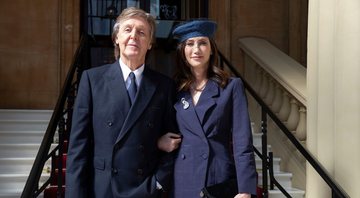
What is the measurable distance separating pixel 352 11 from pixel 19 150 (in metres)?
3.26

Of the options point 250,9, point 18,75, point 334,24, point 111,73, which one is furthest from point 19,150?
point 250,9

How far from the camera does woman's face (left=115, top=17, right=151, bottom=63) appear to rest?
2.22m

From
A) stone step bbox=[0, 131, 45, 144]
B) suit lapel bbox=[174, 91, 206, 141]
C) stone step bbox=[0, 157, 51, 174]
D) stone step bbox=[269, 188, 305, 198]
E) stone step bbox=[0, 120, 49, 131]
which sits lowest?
stone step bbox=[269, 188, 305, 198]

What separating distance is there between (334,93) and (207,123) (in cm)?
148

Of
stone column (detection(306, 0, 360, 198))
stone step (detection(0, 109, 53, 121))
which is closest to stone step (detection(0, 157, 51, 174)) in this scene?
stone step (detection(0, 109, 53, 121))

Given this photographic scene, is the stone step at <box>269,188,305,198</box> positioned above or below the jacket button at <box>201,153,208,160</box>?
below

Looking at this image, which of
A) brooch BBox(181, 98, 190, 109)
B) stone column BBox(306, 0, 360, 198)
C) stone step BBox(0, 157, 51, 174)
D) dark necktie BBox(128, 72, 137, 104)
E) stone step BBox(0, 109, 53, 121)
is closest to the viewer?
dark necktie BBox(128, 72, 137, 104)

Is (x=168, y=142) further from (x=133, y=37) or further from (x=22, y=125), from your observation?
(x=22, y=125)

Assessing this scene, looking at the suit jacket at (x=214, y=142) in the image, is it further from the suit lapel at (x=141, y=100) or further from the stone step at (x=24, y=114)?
the stone step at (x=24, y=114)

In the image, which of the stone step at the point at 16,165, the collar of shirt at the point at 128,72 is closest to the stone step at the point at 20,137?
the stone step at the point at 16,165

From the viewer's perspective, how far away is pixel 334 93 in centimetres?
346

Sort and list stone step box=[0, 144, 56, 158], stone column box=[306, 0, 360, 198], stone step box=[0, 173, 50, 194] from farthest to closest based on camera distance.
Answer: stone step box=[0, 144, 56, 158], stone step box=[0, 173, 50, 194], stone column box=[306, 0, 360, 198]

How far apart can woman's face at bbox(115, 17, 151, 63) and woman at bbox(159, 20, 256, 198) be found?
26cm

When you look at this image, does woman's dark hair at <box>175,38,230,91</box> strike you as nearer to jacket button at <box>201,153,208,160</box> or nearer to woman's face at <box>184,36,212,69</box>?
woman's face at <box>184,36,212,69</box>
